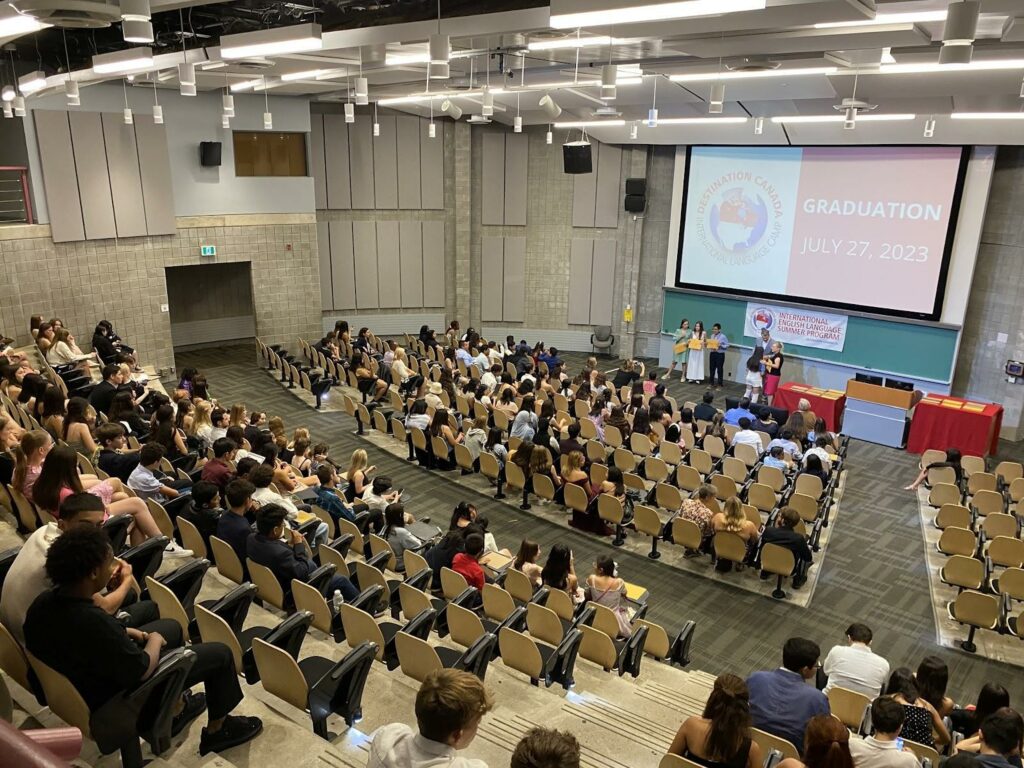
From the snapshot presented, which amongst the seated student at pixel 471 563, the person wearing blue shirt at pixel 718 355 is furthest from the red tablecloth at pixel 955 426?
the seated student at pixel 471 563

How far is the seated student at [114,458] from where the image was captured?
21.6 ft

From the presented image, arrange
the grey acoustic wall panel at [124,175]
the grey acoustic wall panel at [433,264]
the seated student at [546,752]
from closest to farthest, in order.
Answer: the seated student at [546,752]
the grey acoustic wall panel at [124,175]
the grey acoustic wall panel at [433,264]

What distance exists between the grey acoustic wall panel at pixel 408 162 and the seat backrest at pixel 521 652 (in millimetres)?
14296

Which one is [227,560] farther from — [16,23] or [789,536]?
[789,536]

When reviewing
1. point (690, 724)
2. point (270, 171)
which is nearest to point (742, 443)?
point (690, 724)

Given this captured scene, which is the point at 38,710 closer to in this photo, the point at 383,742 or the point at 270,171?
the point at 383,742

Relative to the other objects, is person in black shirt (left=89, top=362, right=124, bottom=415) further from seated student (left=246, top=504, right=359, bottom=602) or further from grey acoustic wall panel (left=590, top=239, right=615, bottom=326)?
grey acoustic wall panel (left=590, top=239, right=615, bottom=326)

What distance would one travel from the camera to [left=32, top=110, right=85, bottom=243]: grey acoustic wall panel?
1288 cm

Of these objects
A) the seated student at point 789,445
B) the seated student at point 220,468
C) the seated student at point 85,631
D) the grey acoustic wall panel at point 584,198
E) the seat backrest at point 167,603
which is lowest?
the seated student at point 789,445

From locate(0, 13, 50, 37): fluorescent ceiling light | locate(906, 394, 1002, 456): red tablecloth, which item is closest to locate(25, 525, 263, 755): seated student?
locate(0, 13, 50, 37): fluorescent ceiling light

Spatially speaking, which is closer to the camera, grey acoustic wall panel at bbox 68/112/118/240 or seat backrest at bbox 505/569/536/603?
seat backrest at bbox 505/569/536/603

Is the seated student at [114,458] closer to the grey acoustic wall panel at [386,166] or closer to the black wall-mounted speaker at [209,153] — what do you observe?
the black wall-mounted speaker at [209,153]

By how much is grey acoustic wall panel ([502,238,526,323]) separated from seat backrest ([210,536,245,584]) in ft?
44.7

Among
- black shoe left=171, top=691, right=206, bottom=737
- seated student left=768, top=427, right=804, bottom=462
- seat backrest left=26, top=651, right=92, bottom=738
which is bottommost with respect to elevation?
seated student left=768, top=427, right=804, bottom=462
